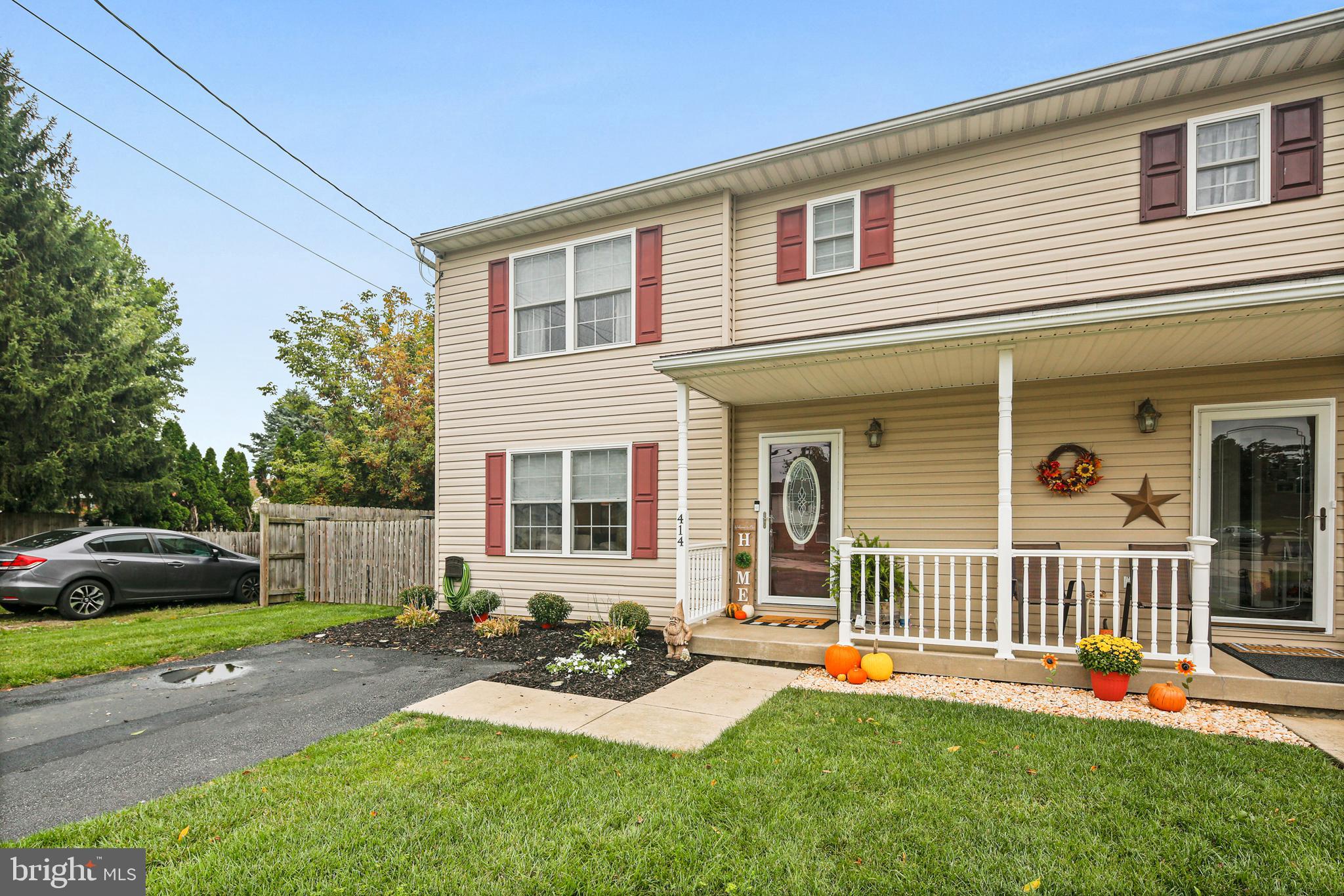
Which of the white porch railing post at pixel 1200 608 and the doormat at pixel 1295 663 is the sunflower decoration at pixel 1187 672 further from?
the doormat at pixel 1295 663

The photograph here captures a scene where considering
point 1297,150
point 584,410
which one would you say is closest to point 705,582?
point 584,410

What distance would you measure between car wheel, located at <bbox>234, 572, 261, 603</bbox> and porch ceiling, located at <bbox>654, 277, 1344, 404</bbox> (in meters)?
8.88

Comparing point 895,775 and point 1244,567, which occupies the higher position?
point 1244,567

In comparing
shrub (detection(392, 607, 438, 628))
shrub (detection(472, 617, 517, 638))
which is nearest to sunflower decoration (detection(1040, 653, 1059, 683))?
shrub (detection(472, 617, 517, 638))

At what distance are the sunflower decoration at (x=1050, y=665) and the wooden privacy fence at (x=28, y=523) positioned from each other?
49.4 feet

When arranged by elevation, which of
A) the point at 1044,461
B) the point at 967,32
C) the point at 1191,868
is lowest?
the point at 1191,868

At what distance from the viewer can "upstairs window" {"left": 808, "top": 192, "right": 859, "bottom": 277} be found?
721 cm

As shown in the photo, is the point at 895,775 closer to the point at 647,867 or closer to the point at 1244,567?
the point at 647,867

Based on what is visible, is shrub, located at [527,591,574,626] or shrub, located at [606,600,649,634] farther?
shrub, located at [527,591,574,626]

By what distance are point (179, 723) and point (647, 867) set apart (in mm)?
3974

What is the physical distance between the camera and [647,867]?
2.55m

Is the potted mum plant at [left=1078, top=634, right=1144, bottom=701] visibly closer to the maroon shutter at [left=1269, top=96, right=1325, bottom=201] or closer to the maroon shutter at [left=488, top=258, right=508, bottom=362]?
the maroon shutter at [left=1269, top=96, right=1325, bottom=201]

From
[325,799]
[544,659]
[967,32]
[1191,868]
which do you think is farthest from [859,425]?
[967,32]

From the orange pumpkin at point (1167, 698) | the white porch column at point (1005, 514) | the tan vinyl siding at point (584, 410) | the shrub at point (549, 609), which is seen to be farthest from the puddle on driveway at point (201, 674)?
the orange pumpkin at point (1167, 698)
